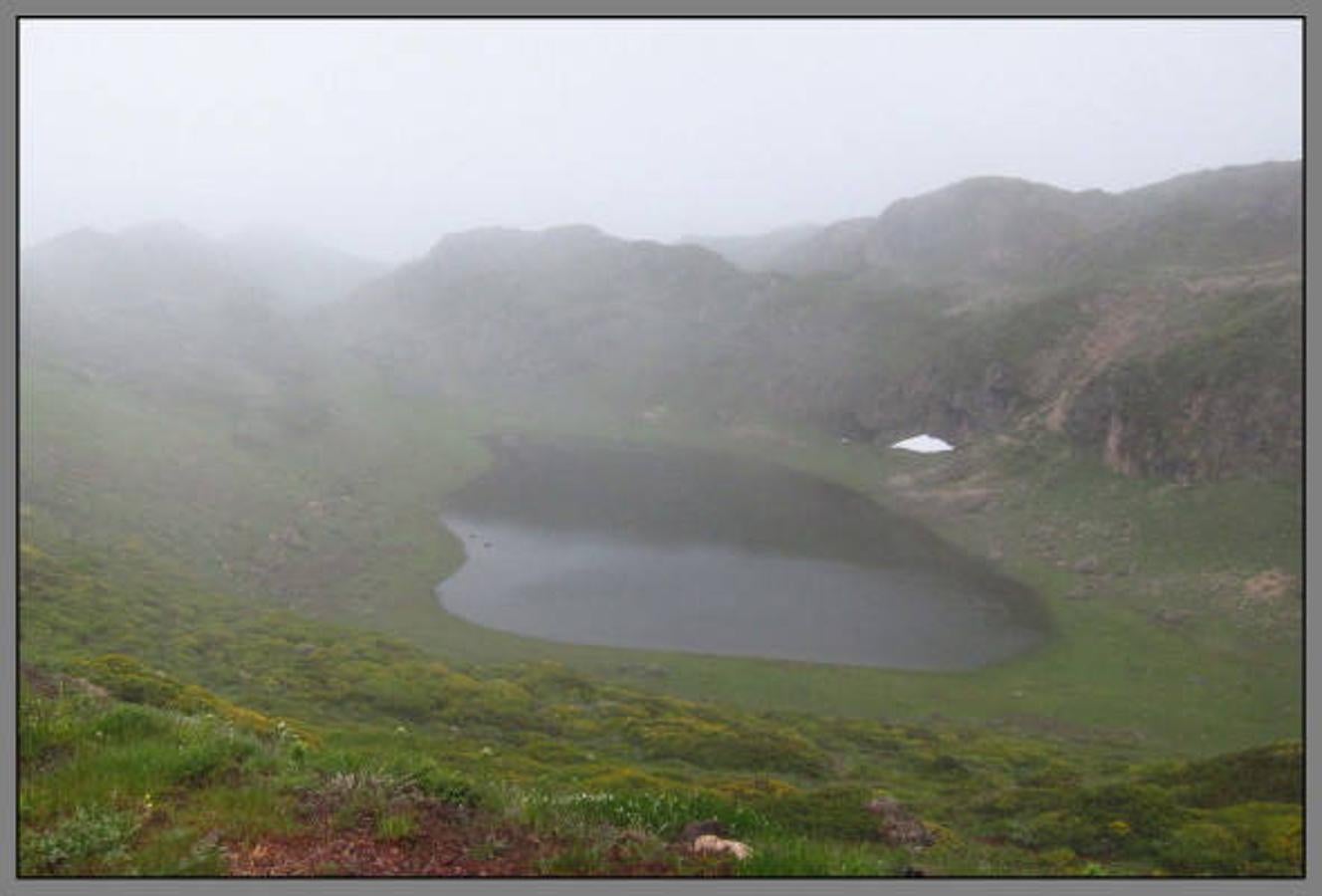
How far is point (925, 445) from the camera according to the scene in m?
123

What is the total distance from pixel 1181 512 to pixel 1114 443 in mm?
16329

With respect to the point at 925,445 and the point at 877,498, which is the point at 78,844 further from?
the point at 925,445

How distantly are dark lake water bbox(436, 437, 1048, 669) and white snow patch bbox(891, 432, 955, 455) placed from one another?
1646 cm

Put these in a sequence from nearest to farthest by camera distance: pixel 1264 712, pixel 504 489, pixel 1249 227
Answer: pixel 1264 712 < pixel 504 489 < pixel 1249 227

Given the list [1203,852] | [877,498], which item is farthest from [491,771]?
[877,498]

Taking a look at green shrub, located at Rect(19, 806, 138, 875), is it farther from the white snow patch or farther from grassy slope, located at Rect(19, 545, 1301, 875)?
the white snow patch

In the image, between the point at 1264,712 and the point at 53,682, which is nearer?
the point at 53,682

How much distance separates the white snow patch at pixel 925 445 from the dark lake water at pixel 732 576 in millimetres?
16456

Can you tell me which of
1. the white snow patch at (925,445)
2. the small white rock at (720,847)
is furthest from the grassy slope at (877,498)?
the small white rock at (720,847)

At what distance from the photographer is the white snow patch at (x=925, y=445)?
12094 centimetres

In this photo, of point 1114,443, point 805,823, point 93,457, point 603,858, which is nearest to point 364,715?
point 805,823

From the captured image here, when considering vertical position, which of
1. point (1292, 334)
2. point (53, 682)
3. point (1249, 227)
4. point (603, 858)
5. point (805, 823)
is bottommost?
point (805, 823)

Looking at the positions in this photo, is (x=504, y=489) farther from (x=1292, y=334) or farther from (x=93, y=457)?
(x=1292, y=334)

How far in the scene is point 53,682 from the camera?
1880cm
